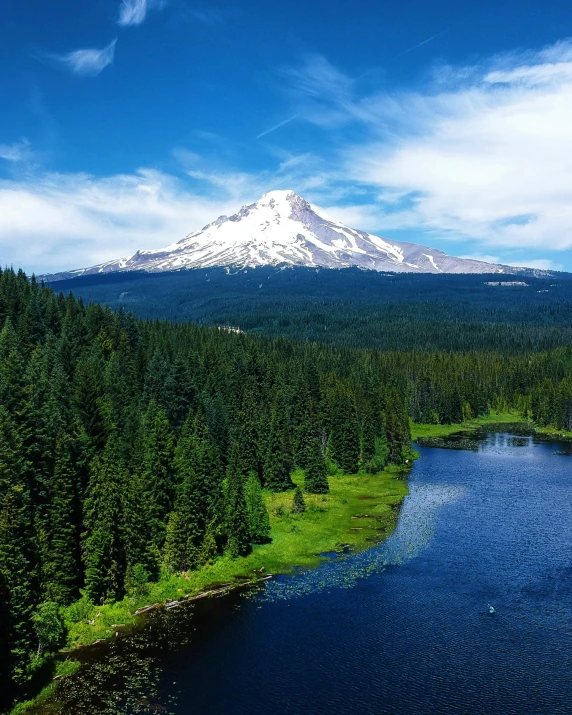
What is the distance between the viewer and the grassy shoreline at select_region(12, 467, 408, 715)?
54.2m

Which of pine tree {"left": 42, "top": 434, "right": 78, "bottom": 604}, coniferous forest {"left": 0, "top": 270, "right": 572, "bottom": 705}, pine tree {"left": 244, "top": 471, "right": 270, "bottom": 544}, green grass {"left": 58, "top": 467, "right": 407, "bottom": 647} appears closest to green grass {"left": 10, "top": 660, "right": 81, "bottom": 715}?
coniferous forest {"left": 0, "top": 270, "right": 572, "bottom": 705}

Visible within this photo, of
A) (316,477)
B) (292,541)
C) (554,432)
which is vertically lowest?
(554,432)

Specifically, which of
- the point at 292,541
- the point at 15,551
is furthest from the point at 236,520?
the point at 15,551

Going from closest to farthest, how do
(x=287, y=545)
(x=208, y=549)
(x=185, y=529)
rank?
(x=185, y=529)
(x=208, y=549)
(x=287, y=545)

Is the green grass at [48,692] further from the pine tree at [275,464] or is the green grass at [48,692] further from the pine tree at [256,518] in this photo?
the pine tree at [275,464]

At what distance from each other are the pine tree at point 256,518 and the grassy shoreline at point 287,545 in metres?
1.47

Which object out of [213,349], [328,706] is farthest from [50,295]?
[328,706]

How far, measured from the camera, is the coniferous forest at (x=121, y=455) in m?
52.3

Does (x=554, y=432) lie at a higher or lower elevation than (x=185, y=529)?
lower

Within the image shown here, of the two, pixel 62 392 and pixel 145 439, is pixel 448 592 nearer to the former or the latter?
pixel 145 439

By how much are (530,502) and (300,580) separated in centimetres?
4518

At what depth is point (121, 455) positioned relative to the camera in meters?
71.9

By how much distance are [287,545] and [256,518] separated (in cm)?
512

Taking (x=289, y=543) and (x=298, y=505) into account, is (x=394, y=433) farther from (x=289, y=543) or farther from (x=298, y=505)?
(x=289, y=543)
